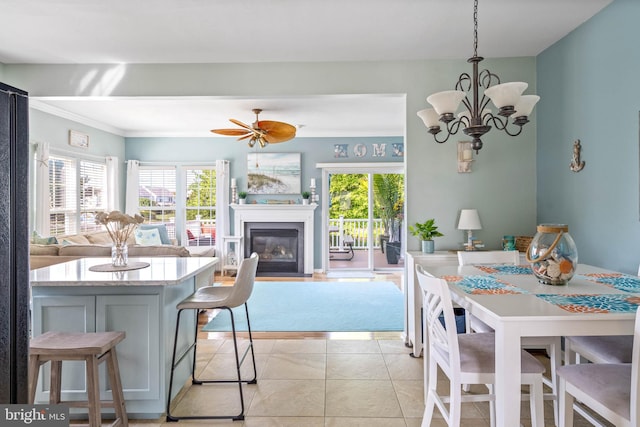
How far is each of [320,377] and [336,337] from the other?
85 cm

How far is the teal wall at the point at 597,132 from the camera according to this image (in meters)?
2.51

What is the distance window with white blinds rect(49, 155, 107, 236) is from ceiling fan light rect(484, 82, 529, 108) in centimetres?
531

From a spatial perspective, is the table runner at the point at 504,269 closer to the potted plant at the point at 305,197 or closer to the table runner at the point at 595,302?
the table runner at the point at 595,302

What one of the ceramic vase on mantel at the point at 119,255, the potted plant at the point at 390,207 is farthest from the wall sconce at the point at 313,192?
the ceramic vase on mantel at the point at 119,255

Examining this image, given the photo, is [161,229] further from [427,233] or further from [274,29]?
[427,233]

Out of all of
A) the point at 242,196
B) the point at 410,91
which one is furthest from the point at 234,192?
the point at 410,91

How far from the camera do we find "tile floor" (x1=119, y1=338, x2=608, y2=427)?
7.70ft

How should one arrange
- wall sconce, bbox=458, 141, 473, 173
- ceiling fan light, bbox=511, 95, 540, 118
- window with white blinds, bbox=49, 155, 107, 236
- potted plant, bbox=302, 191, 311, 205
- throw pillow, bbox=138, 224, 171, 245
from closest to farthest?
ceiling fan light, bbox=511, 95, 540, 118 < wall sconce, bbox=458, 141, 473, 173 < window with white blinds, bbox=49, 155, 107, 236 < throw pillow, bbox=138, 224, 171, 245 < potted plant, bbox=302, 191, 311, 205

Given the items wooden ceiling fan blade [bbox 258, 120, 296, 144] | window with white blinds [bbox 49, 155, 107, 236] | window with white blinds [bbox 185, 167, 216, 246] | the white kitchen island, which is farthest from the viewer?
window with white blinds [bbox 185, 167, 216, 246]

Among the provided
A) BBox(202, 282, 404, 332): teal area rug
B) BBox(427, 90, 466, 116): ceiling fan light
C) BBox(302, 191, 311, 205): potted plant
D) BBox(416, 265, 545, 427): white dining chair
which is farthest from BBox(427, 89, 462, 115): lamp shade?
BBox(302, 191, 311, 205): potted plant

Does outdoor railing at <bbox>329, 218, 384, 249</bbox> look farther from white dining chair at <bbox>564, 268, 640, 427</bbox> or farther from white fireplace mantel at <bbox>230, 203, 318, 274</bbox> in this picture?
white dining chair at <bbox>564, 268, 640, 427</bbox>

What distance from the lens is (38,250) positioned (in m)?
4.05

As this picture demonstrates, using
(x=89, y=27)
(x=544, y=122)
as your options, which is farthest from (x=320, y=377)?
(x=89, y=27)

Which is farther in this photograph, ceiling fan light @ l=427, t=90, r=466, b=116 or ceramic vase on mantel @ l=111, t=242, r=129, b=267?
ceramic vase on mantel @ l=111, t=242, r=129, b=267
